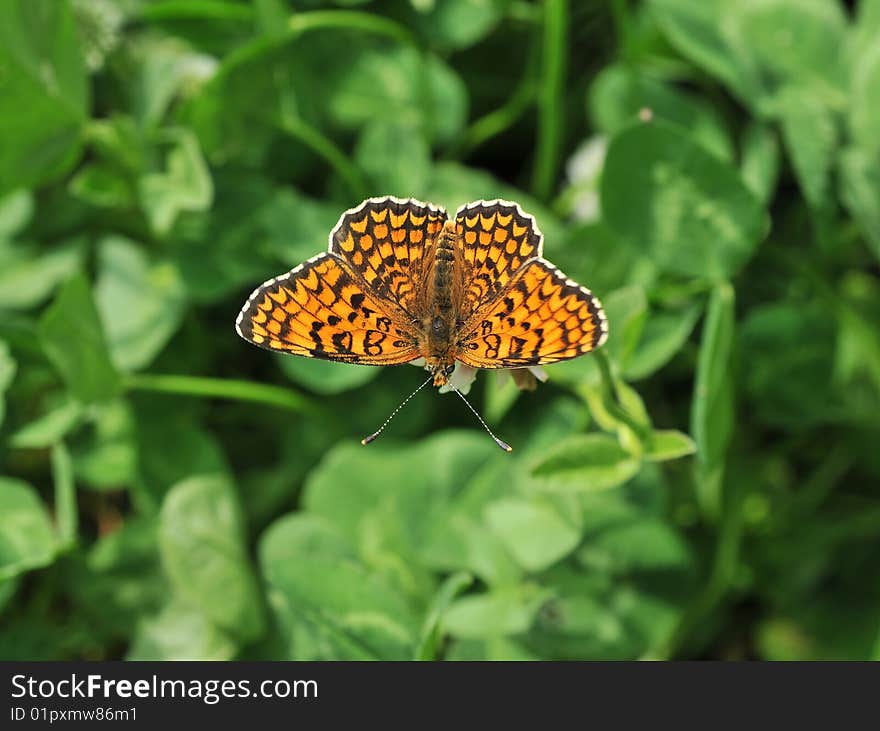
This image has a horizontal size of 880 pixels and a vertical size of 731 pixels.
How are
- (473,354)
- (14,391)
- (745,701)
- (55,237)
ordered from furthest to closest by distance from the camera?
(55,237)
(14,391)
(745,701)
(473,354)

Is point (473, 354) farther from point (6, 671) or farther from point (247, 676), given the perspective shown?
point (6, 671)

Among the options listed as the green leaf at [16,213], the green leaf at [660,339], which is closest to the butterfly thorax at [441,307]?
the green leaf at [660,339]

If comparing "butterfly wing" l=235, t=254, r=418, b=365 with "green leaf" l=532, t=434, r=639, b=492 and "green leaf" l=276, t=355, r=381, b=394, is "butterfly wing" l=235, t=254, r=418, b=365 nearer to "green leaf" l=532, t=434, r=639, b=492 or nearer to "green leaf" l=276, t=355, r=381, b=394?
"green leaf" l=532, t=434, r=639, b=492

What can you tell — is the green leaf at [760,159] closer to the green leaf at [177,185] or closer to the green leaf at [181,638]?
the green leaf at [177,185]

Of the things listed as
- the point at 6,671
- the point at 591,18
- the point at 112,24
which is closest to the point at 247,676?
the point at 6,671

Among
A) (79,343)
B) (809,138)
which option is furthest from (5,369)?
(809,138)

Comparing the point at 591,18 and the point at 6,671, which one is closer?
the point at 6,671
